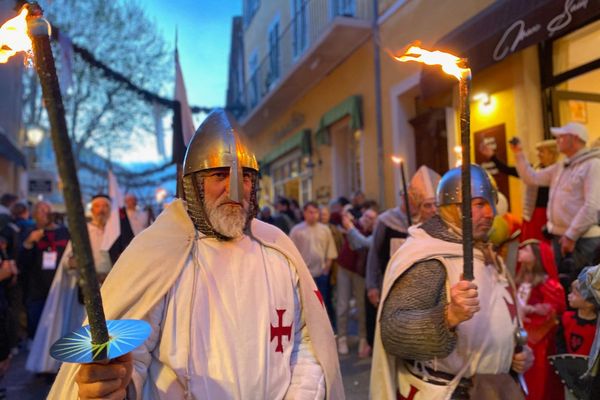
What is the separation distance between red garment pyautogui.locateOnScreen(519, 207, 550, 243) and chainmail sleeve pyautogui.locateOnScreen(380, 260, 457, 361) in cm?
370

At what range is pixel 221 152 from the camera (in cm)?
214

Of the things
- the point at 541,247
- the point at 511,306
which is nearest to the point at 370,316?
the point at 541,247

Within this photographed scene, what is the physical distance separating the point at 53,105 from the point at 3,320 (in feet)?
13.6

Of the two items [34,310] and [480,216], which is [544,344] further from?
[34,310]

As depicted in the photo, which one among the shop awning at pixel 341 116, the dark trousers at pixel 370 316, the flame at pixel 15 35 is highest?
the shop awning at pixel 341 116

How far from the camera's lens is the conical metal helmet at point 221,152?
2.08 m

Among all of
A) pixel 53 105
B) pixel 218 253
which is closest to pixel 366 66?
pixel 218 253

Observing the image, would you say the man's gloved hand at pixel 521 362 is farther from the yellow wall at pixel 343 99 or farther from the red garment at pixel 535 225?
the yellow wall at pixel 343 99

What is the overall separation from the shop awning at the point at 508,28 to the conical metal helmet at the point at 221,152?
14.8 ft

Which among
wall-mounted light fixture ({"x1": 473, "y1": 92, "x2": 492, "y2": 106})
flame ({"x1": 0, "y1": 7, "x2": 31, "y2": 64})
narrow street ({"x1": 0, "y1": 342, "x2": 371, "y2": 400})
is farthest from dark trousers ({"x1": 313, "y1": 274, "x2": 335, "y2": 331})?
flame ({"x1": 0, "y1": 7, "x2": 31, "y2": 64})

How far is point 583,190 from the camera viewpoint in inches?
193

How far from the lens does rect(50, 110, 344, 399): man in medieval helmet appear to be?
6.18ft

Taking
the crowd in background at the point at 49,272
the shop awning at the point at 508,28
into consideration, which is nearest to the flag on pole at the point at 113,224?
the crowd in background at the point at 49,272

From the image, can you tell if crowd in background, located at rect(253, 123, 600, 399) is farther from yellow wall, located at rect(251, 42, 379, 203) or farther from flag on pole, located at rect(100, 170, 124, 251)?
yellow wall, located at rect(251, 42, 379, 203)
